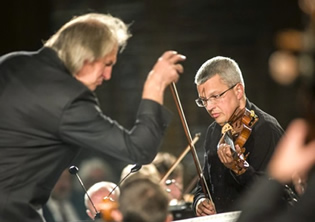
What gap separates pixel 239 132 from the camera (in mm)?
3730

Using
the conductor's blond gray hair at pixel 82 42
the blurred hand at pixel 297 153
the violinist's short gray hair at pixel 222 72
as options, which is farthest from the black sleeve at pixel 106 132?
the violinist's short gray hair at pixel 222 72

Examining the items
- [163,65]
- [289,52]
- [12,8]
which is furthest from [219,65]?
[12,8]

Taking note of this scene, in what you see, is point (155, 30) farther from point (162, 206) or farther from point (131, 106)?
point (162, 206)

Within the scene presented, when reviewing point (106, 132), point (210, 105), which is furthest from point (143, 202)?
point (210, 105)

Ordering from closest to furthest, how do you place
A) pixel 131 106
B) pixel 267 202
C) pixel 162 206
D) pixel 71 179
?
pixel 267 202 → pixel 162 206 → pixel 71 179 → pixel 131 106

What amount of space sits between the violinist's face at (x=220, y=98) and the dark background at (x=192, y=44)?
9.61 feet

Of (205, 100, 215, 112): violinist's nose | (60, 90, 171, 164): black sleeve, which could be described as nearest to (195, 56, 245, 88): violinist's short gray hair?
(205, 100, 215, 112): violinist's nose

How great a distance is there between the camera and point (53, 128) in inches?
109

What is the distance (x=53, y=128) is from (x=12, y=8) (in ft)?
16.9

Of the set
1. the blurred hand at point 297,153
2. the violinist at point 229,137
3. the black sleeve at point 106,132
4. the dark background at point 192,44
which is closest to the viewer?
the blurred hand at point 297,153

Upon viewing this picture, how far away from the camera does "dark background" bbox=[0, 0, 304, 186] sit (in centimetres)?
696

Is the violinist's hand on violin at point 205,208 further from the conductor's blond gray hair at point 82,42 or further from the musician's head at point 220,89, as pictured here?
the conductor's blond gray hair at point 82,42

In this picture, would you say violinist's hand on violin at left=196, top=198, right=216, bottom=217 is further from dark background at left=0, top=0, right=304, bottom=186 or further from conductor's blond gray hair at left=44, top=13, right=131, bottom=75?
dark background at left=0, top=0, right=304, bottom=186

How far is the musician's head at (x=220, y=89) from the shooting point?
3.79 m
